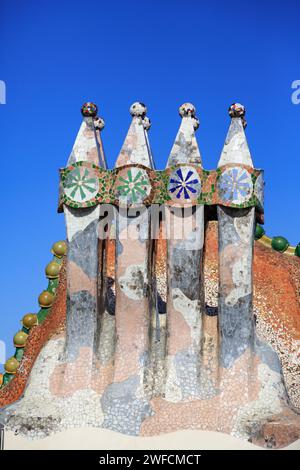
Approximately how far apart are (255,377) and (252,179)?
3081 millimetres

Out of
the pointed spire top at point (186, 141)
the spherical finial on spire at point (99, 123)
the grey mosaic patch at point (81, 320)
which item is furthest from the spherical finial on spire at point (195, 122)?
the grey mosaic patch at point (81, 320)

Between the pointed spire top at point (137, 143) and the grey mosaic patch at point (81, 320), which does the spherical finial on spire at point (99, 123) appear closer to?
the pointed spire top at point (137, 143)

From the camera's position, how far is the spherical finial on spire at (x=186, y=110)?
12.0 metres

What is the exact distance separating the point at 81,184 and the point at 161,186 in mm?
1307

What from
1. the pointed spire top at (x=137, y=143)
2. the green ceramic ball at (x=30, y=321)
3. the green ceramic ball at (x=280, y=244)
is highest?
the pointed spire top at (x=137, y=143)

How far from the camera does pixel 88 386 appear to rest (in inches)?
446

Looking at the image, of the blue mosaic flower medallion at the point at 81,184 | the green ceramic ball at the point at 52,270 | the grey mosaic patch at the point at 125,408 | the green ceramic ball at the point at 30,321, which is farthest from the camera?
the green ceramic ball at the point at 52,270

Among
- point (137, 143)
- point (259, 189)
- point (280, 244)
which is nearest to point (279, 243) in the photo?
point (280, 244)

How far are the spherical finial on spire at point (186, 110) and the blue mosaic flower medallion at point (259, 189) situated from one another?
1.59m

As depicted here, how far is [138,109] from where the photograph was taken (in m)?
12.2

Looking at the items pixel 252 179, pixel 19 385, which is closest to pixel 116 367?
pixel 252 179

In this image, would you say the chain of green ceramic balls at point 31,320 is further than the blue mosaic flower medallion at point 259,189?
Yes

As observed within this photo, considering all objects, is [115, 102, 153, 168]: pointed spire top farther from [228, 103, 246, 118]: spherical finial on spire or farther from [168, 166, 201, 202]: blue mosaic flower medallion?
[228, 103, 246, 118]: spherical finial on spire

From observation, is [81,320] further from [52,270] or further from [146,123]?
[52,270]
